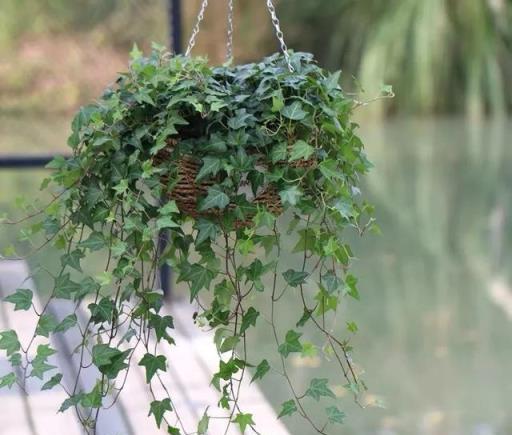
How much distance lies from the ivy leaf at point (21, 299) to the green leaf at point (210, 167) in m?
0.33

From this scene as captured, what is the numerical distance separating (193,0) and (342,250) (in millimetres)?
7728

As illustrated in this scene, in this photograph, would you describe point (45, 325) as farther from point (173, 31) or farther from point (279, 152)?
point (173, 31)

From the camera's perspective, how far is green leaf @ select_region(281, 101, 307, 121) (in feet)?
4.50

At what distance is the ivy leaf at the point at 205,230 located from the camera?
4.57 ft

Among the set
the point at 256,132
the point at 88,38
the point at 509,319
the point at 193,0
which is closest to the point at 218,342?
the point at 256,132

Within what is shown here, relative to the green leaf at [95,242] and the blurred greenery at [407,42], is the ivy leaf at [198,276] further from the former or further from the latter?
the blurred greenery at [407,42]

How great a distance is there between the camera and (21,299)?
4.71 feet

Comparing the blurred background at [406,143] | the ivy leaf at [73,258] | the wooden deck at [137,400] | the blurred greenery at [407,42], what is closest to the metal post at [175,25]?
the blurred background at [406,143]

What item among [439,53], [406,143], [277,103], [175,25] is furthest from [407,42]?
[277,103]

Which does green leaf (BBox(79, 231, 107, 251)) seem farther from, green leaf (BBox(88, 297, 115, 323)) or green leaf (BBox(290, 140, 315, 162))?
green leaf (BBox(290, 140, 315, 162))

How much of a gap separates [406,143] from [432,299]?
4.29 meters

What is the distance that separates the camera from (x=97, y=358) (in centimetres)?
143

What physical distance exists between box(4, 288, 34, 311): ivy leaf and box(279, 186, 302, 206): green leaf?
1.37 ft

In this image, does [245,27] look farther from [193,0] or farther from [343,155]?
[343,155]
